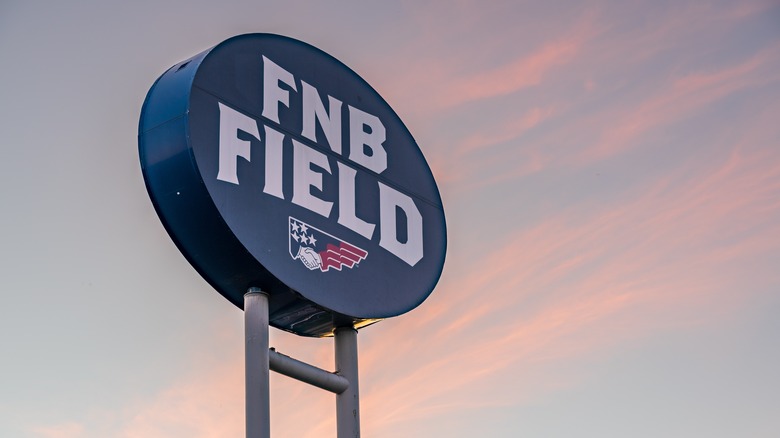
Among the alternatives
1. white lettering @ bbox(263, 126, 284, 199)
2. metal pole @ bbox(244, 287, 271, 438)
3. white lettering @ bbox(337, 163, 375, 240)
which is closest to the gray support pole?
white lettering @ bbox(337, 163, 375, 240)

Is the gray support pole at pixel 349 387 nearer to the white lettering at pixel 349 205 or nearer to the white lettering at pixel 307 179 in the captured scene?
the white lettering at pixel 349 205

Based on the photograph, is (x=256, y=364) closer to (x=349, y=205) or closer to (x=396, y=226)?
(x=349, y=205)

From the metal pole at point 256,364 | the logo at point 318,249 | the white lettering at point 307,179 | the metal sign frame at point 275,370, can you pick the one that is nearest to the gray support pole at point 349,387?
the metal sign frame at point 275,370

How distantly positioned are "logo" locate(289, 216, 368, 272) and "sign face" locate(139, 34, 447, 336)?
0.05 feet

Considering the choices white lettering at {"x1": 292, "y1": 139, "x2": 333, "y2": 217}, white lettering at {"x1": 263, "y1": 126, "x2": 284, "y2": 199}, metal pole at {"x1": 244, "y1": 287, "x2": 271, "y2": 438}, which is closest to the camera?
metal pole at {"x1": 244, "y1": 287, "x2": 271, "y2": 438}

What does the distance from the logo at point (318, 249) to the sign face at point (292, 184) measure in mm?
14

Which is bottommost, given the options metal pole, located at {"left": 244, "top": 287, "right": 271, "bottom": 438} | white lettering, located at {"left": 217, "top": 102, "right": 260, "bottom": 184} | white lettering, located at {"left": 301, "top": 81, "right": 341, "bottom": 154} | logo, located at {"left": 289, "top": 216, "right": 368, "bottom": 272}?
metal pole, located at {"left": 244, "top": 287, "right": 271, "bottom": 438}

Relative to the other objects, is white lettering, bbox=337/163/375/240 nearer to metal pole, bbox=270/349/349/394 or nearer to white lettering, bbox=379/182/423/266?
white lettering, bbox=379/182/423/266

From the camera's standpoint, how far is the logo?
42.7 feet

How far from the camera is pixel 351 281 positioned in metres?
13.6

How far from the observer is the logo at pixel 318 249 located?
1302cm

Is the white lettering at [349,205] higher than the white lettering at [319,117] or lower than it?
lower

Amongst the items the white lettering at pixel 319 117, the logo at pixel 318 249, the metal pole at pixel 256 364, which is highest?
the white lettering at pixel 319 117

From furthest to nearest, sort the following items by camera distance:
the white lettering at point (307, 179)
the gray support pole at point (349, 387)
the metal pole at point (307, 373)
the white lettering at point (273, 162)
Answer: the gray support pole at point (349, 387) < the white lettering at point (307, 179) < the white lettering at point (273, 162) < the metal pole at point (307, 373)
